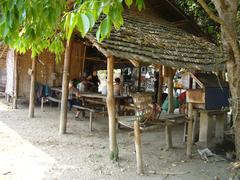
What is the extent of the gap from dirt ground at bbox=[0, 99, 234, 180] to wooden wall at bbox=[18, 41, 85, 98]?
426cm

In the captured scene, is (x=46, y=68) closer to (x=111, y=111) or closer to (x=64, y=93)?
(x=64, y=93)

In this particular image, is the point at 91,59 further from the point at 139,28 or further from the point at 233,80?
the point at 233,80

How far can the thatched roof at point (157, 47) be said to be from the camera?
688 centimetres

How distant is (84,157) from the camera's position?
23.9 feet

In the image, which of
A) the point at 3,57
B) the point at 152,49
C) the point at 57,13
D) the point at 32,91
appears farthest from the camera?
the point at 3,57

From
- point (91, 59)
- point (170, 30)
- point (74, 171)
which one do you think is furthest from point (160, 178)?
point (91, 59)

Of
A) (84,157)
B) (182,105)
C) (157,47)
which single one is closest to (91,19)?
(84,157)

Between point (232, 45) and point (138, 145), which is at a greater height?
point (232, 45)

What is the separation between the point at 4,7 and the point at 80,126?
8.06m

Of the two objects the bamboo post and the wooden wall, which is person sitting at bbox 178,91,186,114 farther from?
the bamboo post

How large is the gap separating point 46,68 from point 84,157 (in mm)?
8431

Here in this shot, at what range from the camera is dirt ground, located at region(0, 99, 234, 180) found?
20.7ft

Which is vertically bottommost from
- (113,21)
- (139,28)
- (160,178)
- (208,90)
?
(160,178)

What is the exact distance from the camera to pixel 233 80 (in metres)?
5.33
